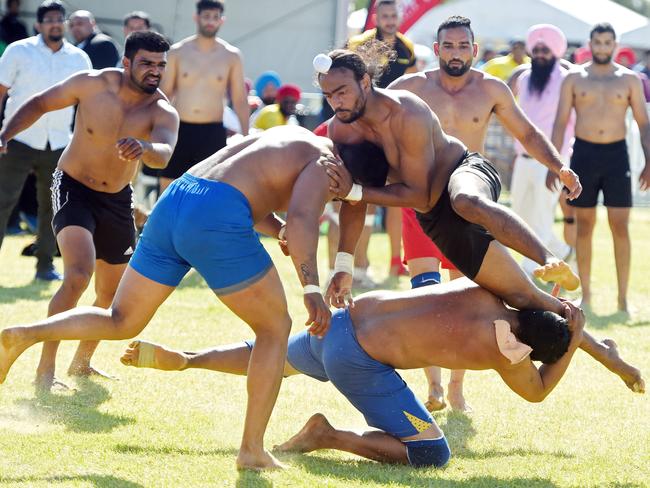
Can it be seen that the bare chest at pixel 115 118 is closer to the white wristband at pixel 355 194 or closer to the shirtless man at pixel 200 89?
the white wristband at pixel 355 194

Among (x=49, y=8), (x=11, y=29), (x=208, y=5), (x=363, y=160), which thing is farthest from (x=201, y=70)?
(x=363, y=160)

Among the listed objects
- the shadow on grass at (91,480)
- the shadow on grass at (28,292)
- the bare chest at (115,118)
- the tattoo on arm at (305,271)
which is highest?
the bare chest at (115,118)

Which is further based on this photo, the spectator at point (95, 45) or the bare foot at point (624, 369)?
the spectator at point (95, 45)

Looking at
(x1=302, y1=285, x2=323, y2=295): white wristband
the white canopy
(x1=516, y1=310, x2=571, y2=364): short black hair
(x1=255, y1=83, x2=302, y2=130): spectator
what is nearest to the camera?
(x1=302, y1=285, x2=323, y2=295): white wristband

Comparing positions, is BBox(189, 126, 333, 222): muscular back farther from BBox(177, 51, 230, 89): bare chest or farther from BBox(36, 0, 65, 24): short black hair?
BBox(177, 51, 230, 89): bare chest

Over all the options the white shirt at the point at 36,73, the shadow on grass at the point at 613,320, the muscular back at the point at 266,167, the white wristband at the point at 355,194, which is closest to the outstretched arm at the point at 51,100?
the muscular back at the point at 266,167

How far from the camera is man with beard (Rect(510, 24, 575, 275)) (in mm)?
11016

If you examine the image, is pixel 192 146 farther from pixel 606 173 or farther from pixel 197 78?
pixel 606 173

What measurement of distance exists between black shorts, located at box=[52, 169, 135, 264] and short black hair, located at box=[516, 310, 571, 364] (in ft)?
8.63

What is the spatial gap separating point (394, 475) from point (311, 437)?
47 cm

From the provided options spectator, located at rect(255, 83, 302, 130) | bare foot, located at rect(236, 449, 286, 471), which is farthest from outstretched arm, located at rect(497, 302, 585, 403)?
spectator, located at rect(255, 83, 302, 130)

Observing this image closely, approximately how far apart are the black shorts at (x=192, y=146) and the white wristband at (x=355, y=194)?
5296 mm

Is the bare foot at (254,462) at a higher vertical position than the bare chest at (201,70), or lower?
lower

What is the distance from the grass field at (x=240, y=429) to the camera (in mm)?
4902
